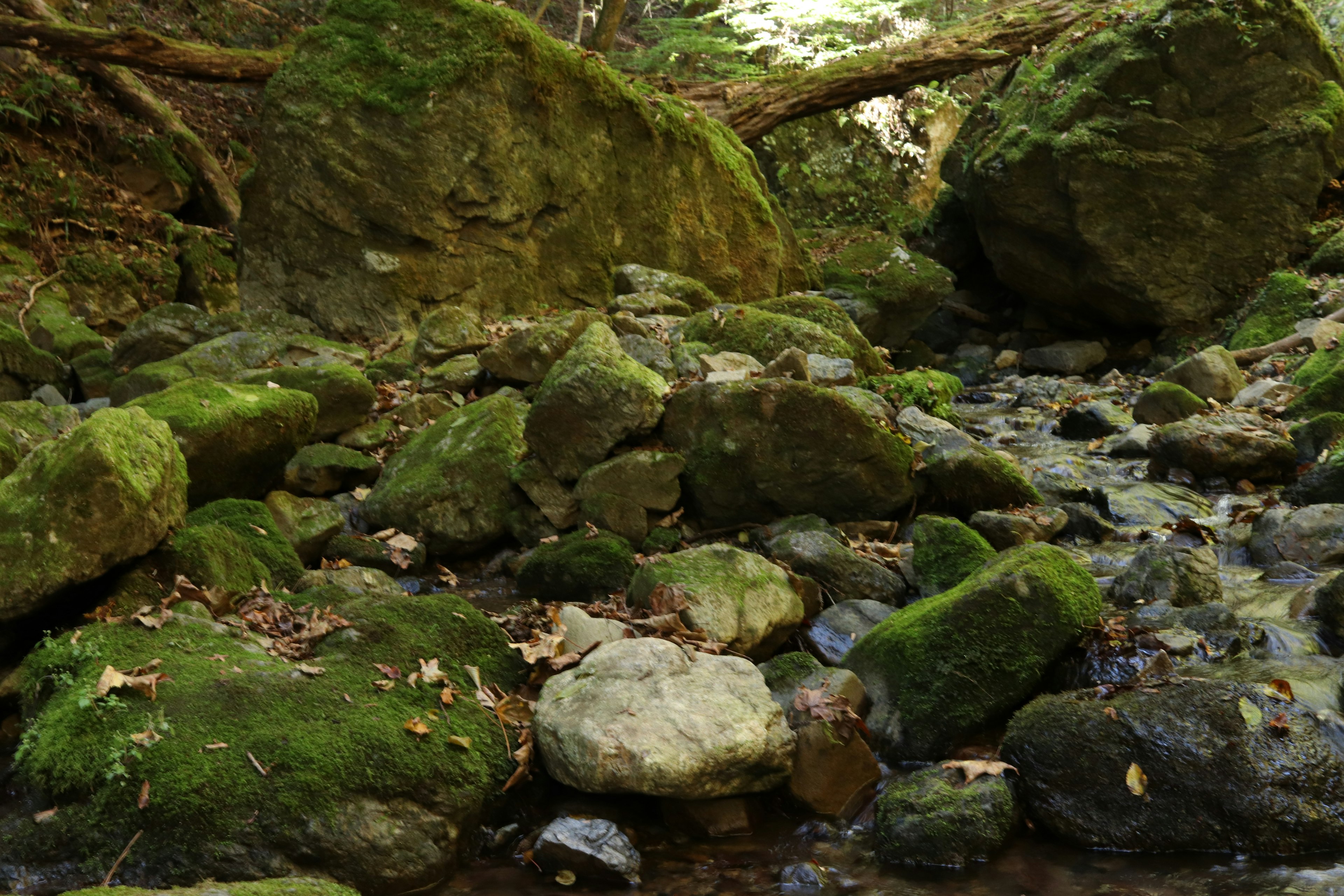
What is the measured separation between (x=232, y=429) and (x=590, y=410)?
2269 mm

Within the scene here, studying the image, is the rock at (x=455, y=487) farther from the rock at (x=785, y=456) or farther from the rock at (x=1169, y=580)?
the rock at (x=1169, y=580)

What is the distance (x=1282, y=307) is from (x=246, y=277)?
12.7m

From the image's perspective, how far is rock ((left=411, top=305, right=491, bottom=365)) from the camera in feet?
27.8

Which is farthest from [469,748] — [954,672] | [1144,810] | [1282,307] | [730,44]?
[730,44]

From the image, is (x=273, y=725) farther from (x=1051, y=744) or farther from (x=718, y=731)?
(x=1051, y=744)

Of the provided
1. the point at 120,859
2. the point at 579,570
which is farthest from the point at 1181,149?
the point at 120,859

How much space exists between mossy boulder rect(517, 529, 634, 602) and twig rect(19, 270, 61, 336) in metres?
7.27

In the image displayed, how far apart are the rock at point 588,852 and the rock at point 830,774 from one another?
732 millimetres

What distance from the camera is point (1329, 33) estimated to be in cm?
1712

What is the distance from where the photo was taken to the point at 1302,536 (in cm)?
571

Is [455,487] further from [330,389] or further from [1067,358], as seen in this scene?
[1067,358]

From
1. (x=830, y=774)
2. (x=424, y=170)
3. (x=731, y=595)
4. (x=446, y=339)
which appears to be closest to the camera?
(x=830, y=774)

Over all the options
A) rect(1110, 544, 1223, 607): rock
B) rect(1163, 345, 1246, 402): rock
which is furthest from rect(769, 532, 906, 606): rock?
rect(1163, 345, 1246, 402): rock

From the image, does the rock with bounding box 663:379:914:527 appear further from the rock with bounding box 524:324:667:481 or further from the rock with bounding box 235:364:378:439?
the rock with bounding box 235:364:378:439
